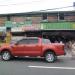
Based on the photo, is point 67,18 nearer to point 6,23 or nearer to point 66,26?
point 66,26

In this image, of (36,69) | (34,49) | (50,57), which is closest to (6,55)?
(34,49)

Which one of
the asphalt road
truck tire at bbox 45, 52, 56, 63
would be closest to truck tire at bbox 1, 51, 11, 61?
the asphalt road

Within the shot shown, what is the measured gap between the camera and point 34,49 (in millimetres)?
20578

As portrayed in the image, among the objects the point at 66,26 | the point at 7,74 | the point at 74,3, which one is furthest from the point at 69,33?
the point at 7,74

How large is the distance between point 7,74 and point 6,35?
26753 mm

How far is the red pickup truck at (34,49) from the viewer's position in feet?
66.3

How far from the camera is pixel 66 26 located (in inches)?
1519

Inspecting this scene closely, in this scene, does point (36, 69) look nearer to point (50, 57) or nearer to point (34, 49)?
point (50, 57)

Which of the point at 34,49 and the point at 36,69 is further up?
the point at 34,49

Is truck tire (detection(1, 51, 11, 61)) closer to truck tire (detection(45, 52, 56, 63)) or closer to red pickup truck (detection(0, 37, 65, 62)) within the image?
red pickup truck (detection(0, 37, 65, 62))

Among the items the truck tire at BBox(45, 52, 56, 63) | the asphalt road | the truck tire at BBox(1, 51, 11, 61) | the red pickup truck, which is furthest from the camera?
the truck tire at BBox(1, 51, 11, 61)

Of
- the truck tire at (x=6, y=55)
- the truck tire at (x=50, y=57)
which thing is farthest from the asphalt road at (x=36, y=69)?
Result: the truck tire at (x=50, y=57)

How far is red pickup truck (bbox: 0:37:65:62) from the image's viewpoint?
20219mm

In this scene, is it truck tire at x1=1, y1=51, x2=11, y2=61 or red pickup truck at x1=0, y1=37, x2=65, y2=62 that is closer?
red pickup truck at x1=0, y1=37, x2=65, y2=62
